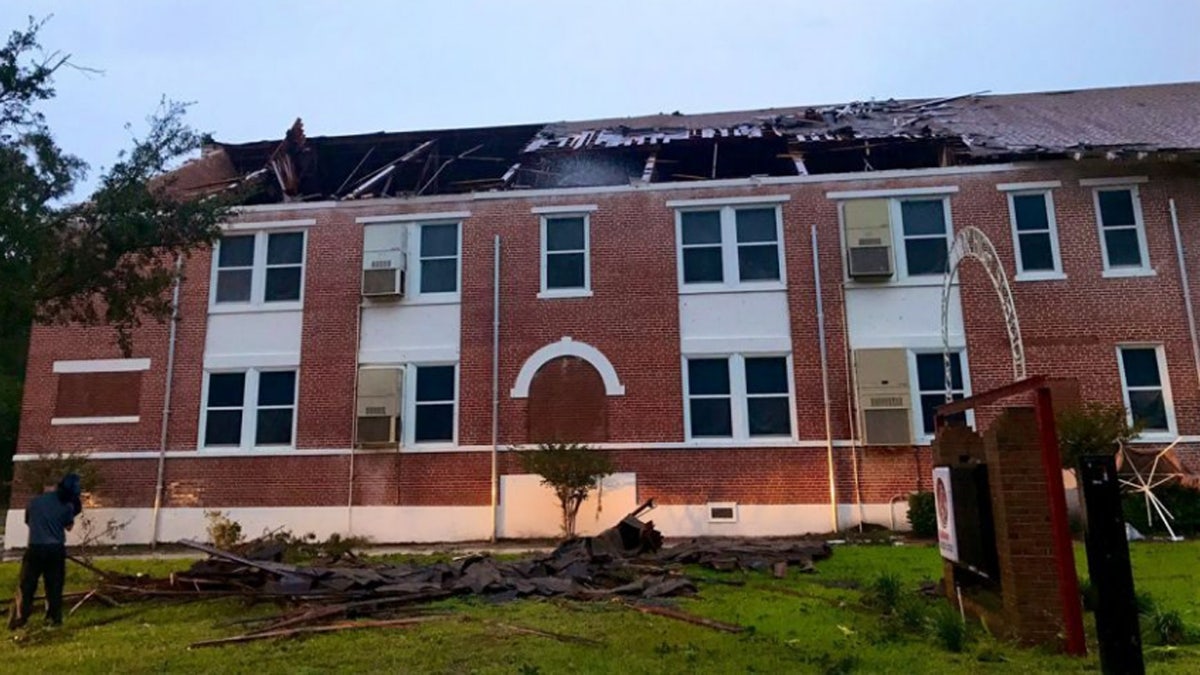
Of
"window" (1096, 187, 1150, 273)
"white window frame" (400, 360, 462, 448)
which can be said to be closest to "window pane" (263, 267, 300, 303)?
"white window frame" (400, 360, 462, 448)

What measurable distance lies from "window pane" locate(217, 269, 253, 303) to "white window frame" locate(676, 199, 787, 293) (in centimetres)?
1058

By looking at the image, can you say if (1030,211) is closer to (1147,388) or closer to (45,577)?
(1147,388)

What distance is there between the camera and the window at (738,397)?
17859 mm

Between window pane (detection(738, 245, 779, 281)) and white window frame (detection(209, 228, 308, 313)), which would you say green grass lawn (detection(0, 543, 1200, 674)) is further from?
white window frame (detection(209, 228, 308, 313))

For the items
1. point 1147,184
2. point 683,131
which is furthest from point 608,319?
point 1147,184

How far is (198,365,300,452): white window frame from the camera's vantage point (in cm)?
1880

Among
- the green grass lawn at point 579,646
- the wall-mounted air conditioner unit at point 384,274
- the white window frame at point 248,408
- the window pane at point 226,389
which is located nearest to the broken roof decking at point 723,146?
the wall-mounted air conditioner unit at point 384,274

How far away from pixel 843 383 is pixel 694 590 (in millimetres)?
9190

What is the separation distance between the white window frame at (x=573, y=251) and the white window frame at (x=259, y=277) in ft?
19.3

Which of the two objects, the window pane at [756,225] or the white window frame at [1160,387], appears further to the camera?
the window pane at [756,225]

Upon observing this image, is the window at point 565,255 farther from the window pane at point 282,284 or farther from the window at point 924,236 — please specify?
the window at point 924,236

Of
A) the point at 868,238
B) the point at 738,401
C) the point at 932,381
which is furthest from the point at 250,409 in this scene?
the point at 932,381

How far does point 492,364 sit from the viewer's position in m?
18.5

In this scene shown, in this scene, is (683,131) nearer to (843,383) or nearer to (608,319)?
(608,319)
